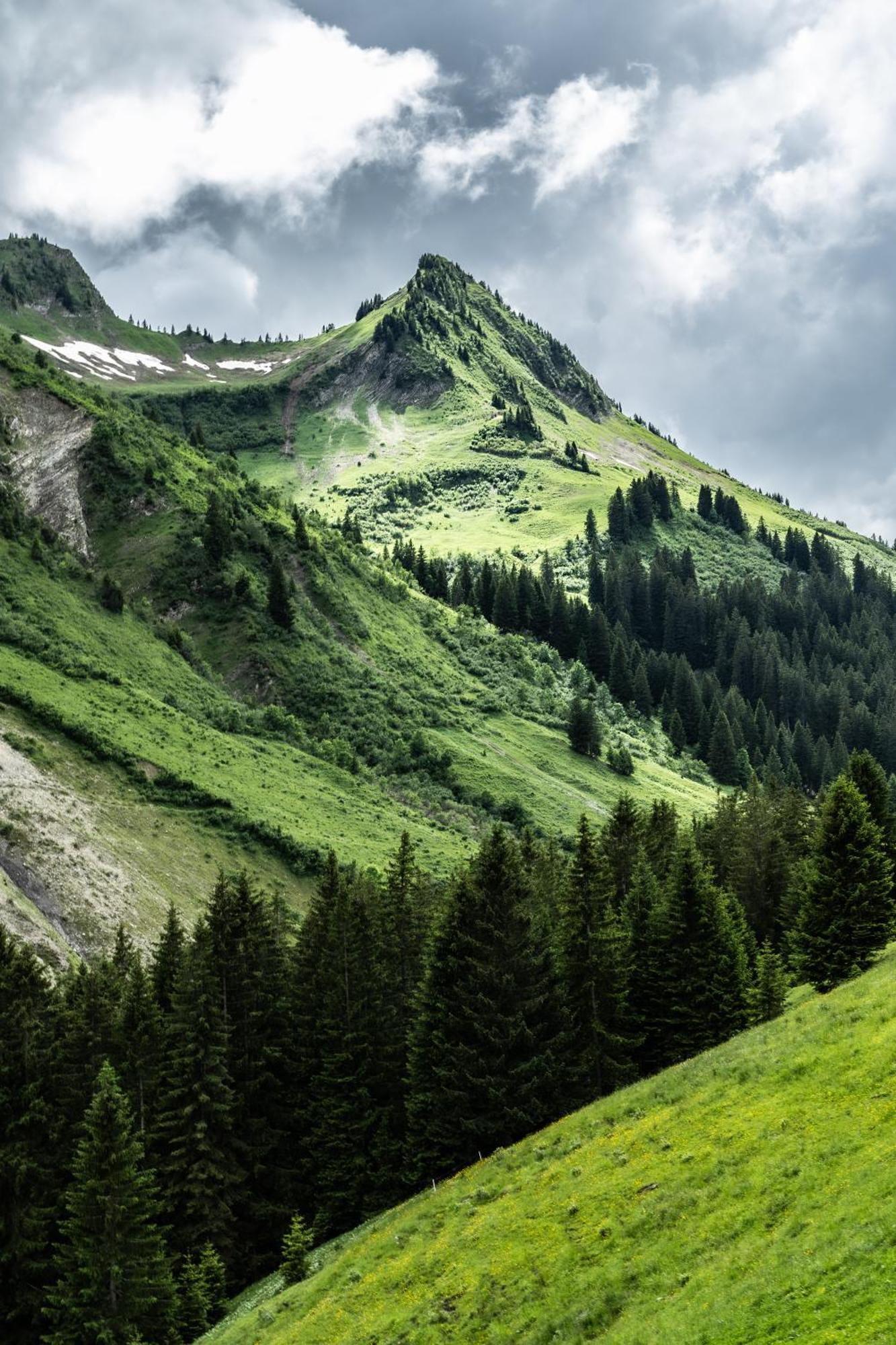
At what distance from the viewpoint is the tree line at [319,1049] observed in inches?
1603

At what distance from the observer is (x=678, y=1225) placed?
2391cm

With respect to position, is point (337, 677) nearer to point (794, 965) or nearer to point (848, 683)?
point (794, 965)

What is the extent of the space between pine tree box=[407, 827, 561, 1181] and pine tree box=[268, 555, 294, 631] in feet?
253

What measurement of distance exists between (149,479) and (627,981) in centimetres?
10230

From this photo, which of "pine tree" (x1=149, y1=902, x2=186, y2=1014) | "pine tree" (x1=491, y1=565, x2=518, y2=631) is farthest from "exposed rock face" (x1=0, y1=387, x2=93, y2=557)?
"pine tree" (x1=491, y1=565, x2=518, y2=631)

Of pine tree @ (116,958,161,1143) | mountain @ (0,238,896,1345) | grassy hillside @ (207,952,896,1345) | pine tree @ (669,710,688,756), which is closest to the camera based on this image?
grassy hillside @ (207,952,896,1345)

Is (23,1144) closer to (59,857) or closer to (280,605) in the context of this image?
(59,857)

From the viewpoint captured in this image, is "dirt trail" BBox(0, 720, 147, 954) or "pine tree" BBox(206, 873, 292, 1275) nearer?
"pine tree" BBox(206, 873, 292, 1275)

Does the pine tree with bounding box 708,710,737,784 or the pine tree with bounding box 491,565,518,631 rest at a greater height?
the pine tree with bounding box 491,565,518,631

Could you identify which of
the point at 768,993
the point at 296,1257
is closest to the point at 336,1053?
the point at 296,1257

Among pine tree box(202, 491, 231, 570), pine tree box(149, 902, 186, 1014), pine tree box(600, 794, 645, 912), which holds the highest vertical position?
pine tree box(202, 491, 231, 570)

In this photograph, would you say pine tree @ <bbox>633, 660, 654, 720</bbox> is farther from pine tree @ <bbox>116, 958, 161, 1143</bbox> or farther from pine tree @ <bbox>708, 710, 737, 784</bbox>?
pine tree @ <bbox>116, 958, 161, 1143</bbox>

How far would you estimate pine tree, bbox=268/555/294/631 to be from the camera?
121 metres

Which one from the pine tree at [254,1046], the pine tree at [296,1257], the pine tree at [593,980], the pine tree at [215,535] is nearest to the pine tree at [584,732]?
the pine tree at [215,535]
